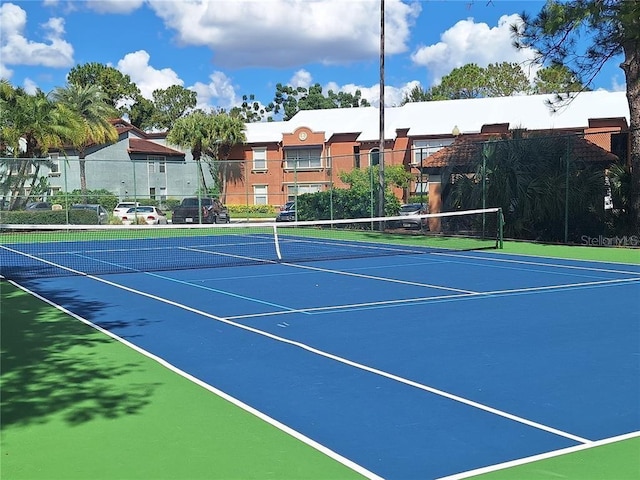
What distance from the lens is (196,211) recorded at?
1399 inches

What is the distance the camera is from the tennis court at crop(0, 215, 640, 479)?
223 inches

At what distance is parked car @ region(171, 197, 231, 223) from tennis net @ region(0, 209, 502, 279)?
3.64 meters

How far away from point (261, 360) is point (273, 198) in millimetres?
43568

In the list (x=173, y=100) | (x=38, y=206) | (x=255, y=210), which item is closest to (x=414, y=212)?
(x=38, y=206)

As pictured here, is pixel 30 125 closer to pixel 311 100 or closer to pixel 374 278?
pixel 374 278

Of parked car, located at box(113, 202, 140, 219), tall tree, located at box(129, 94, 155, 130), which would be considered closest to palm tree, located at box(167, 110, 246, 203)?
parked car, located at box(113, 202, 140, 219)

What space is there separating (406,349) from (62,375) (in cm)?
368

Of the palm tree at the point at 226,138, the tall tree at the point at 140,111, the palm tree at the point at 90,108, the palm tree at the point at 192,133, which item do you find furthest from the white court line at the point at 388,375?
the tall tree at the point at 140,111

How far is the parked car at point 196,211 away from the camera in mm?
35528

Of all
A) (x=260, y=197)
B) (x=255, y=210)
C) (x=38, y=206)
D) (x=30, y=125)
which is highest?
(x=30, y=125)

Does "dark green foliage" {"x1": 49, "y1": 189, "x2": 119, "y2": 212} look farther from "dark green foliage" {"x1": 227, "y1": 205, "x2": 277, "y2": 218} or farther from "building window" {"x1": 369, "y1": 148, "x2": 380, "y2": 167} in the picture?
"building window" {"x1": 369, "y1": 148, "x2": 380, "y2": 167}

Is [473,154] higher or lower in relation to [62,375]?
higher

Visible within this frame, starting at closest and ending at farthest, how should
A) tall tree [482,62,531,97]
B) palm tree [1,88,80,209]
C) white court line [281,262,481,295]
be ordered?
white court line [281,262,481,295] → palm tree [1,88,80,209] → tall tree [482,62,531,97]

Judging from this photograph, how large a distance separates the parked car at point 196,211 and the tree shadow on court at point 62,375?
25.1m
